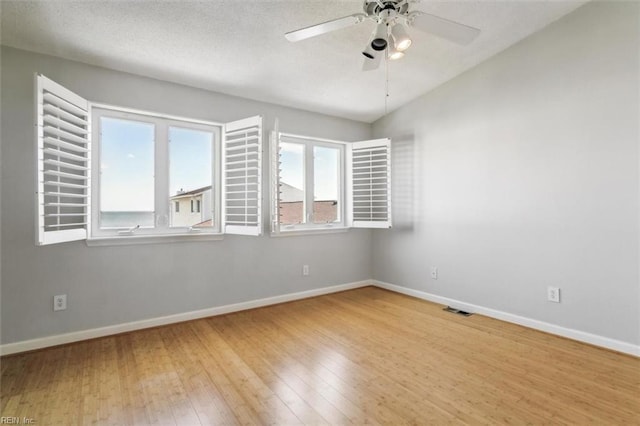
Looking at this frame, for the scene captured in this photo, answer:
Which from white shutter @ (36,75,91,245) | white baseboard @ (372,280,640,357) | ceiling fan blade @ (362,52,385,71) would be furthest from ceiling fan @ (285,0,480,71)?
white baseboard @ (372,280,640,357)

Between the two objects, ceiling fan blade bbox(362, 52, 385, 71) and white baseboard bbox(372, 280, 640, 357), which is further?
Answer: white baseboard bbox(372, 280, 640, 357)

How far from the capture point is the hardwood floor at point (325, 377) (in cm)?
178

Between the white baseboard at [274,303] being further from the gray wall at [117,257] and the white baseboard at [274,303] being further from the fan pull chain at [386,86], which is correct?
the fan pull chain at [386,86]

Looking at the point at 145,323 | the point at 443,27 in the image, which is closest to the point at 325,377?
the point at 145,323

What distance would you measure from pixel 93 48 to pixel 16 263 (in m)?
1.81

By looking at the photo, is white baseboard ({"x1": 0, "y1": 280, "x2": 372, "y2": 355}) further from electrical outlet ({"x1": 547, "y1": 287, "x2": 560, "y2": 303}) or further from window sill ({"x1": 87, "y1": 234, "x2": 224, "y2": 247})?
electrical outlet ({"x1": 547, "y1": 287, "x2": 560, "y2": 303})

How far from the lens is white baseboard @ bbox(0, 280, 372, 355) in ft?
8.22

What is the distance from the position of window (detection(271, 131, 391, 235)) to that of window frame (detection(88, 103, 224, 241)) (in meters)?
0.80

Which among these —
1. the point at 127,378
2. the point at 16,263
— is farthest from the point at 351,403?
the point at 16,263

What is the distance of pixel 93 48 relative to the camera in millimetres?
2553

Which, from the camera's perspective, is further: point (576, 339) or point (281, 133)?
point (281, 133)

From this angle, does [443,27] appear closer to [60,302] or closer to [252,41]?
[252,41]

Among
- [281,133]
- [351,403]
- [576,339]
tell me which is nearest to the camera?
[351,403]

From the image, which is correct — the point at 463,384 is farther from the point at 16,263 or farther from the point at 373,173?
the point at 16,263
